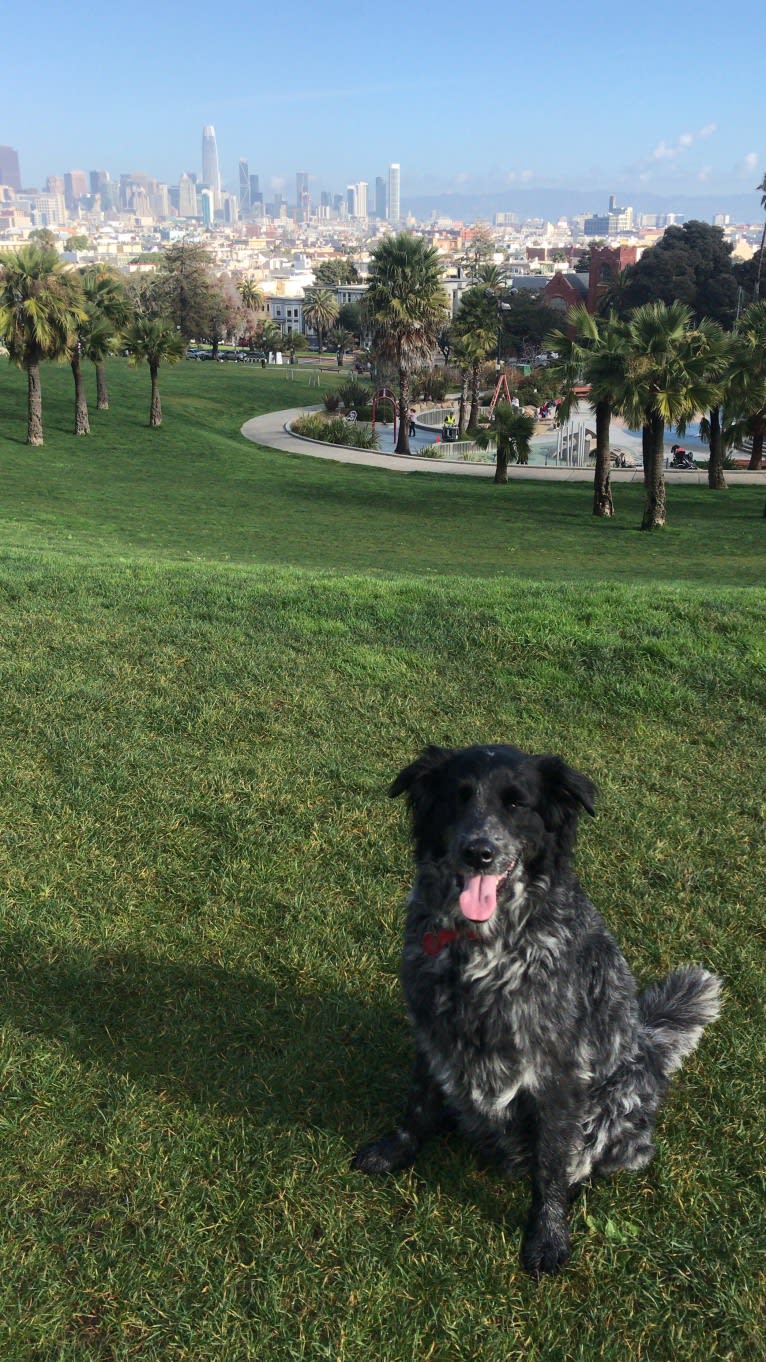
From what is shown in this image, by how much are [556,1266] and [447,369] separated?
3817 inches

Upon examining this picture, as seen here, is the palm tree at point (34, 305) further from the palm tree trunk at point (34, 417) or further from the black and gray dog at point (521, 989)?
the black and gray dog at point (521, 989)

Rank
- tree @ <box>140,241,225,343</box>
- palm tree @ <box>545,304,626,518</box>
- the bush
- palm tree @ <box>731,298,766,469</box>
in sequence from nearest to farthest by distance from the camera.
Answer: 1. palm tree @ <box>545,304,626,518</box>
2. palm tree @ <box>731,298,766,469</box>
3. the bush
4. tree @ <box>140,241,225,343</box>

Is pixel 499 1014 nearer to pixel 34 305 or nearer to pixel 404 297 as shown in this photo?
pixel 34 305

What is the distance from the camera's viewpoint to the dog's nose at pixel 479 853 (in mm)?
3109

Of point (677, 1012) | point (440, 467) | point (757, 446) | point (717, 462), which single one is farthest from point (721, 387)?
point (677, 1012)

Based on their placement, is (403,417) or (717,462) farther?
(403,417)

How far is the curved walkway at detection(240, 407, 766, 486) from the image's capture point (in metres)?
46.4

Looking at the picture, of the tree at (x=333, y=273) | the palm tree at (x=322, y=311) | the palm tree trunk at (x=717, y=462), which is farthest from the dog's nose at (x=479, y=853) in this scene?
the tree at (x=333, y=273)

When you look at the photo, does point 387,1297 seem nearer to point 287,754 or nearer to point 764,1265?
point 764,1265

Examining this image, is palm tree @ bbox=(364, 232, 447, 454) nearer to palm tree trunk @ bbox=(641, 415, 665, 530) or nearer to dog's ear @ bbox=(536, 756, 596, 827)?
palm tree trunk @ bbox=(641, 415, 665, 530)

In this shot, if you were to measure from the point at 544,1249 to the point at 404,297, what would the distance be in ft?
159

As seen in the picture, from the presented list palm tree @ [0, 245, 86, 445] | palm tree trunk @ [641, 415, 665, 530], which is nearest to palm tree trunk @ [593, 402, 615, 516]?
palm tree trunk @ [641, 415, 665, 530]

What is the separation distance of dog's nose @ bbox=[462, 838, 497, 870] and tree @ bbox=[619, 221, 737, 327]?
97353 millimetres

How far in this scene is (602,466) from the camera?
33938 millimetres
